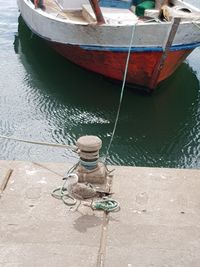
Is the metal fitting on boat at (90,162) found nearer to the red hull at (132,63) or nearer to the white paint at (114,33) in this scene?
the white paint at (114,33)

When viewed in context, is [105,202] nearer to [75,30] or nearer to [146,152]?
[146,152]

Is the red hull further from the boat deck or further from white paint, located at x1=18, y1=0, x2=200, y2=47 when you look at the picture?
the boat deck

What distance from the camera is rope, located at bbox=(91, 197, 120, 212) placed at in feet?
13.5

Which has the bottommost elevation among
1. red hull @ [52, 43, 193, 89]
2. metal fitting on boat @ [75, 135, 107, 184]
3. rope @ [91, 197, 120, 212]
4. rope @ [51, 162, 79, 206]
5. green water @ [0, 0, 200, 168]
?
green water @ [0, 0, 200, 168]

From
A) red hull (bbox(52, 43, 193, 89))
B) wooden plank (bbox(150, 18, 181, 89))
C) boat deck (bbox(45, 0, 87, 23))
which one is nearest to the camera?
wooden plank (bbox(150, 18, 181, 89))

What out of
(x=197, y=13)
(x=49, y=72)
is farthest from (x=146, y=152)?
(x=49, y=72)

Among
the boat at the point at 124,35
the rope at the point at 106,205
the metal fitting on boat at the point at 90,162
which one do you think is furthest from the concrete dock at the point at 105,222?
the boat at the point at 124,35

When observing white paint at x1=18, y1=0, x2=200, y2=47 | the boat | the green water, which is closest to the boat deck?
the boat

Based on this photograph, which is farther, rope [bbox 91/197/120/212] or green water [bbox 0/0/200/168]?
green water [bbox 0/0/200/168]

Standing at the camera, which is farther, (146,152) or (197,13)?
(197,13)

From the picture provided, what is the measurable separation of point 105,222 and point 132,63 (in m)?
5.45

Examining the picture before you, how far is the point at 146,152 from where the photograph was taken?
25.0 ft

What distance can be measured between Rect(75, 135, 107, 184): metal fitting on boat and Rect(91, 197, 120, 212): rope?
327 millimetres

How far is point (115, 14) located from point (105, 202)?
665 centimetres
